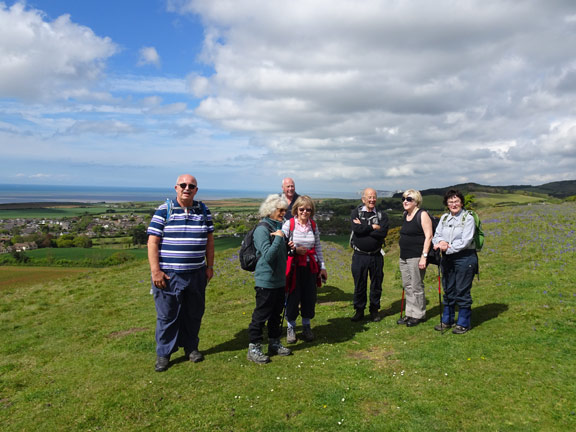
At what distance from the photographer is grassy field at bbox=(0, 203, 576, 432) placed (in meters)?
4.85

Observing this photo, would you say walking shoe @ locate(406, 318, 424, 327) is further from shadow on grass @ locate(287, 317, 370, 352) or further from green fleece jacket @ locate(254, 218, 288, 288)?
green fleece jacket @ locate(254, 218, 288, 288)

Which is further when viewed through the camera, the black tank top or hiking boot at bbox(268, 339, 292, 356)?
the black tank top

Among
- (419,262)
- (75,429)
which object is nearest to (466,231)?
(419,262)

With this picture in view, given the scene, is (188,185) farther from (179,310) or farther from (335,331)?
(335,331)

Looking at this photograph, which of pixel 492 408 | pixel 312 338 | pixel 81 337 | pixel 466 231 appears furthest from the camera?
pixel 81 337

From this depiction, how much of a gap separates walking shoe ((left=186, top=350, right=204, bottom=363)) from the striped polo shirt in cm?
184

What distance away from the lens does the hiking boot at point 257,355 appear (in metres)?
6.72

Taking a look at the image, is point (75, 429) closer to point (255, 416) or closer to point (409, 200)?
point (255, 416)

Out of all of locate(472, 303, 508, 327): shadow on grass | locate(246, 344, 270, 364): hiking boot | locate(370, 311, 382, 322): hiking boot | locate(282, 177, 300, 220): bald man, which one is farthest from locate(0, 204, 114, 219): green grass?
locate(472, 303, 508, 327): shadow on grass

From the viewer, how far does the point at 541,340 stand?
6.66 meters

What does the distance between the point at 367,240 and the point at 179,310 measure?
15.8 ft

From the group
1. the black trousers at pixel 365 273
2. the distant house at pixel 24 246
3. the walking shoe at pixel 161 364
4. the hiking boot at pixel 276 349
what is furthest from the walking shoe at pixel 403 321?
the distant house at pixel 24 246

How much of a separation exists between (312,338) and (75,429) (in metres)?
4.81

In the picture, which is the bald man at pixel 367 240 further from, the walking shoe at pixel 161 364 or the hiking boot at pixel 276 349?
the walking shoe at pixel 161 364
